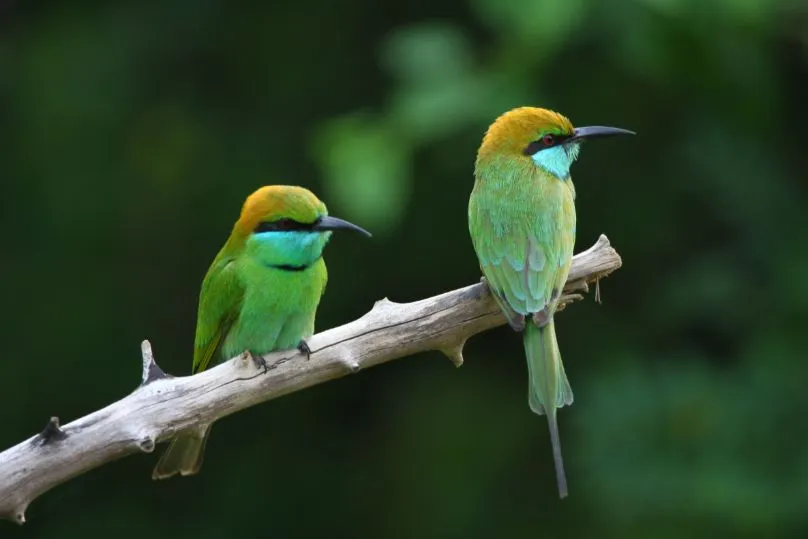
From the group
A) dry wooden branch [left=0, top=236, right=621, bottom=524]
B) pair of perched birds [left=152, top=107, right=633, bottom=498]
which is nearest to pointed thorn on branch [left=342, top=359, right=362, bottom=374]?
dry wooden branch [left=0, top=236, right=621, bottom=524]

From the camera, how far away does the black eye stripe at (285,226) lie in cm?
300

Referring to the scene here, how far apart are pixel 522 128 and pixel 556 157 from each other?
0.09m

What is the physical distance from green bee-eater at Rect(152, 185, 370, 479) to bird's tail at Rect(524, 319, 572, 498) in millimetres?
447

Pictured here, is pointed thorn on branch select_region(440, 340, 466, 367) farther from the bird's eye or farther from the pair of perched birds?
the bird's eye

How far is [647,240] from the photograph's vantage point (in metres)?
5.01

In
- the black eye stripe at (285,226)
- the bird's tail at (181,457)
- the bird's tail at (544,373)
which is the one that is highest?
the black eye stripe at (285,226)

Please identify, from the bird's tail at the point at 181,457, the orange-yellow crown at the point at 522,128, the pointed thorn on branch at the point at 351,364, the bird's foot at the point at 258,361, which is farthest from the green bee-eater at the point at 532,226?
the bird's tail at the point at 181,457

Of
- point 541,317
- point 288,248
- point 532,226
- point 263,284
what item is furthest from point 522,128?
point 263,284

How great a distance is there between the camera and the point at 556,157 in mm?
2938

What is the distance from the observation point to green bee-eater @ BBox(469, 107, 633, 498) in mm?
2727

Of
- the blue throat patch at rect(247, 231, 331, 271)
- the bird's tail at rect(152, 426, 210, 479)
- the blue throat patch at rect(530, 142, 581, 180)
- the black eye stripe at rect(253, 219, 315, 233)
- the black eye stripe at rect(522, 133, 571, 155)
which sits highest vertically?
the black eye stripe at rect(522, 133, 571, 155)

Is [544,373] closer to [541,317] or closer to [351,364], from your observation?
[541,317]

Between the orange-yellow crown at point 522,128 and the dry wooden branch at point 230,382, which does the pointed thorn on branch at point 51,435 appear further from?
the orange-yellow crown at point 522,128

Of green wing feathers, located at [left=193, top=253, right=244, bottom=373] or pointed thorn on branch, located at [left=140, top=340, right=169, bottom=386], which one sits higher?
pointed thorn on branch, located at [left=140, top=340, right=169, bottom=386]
